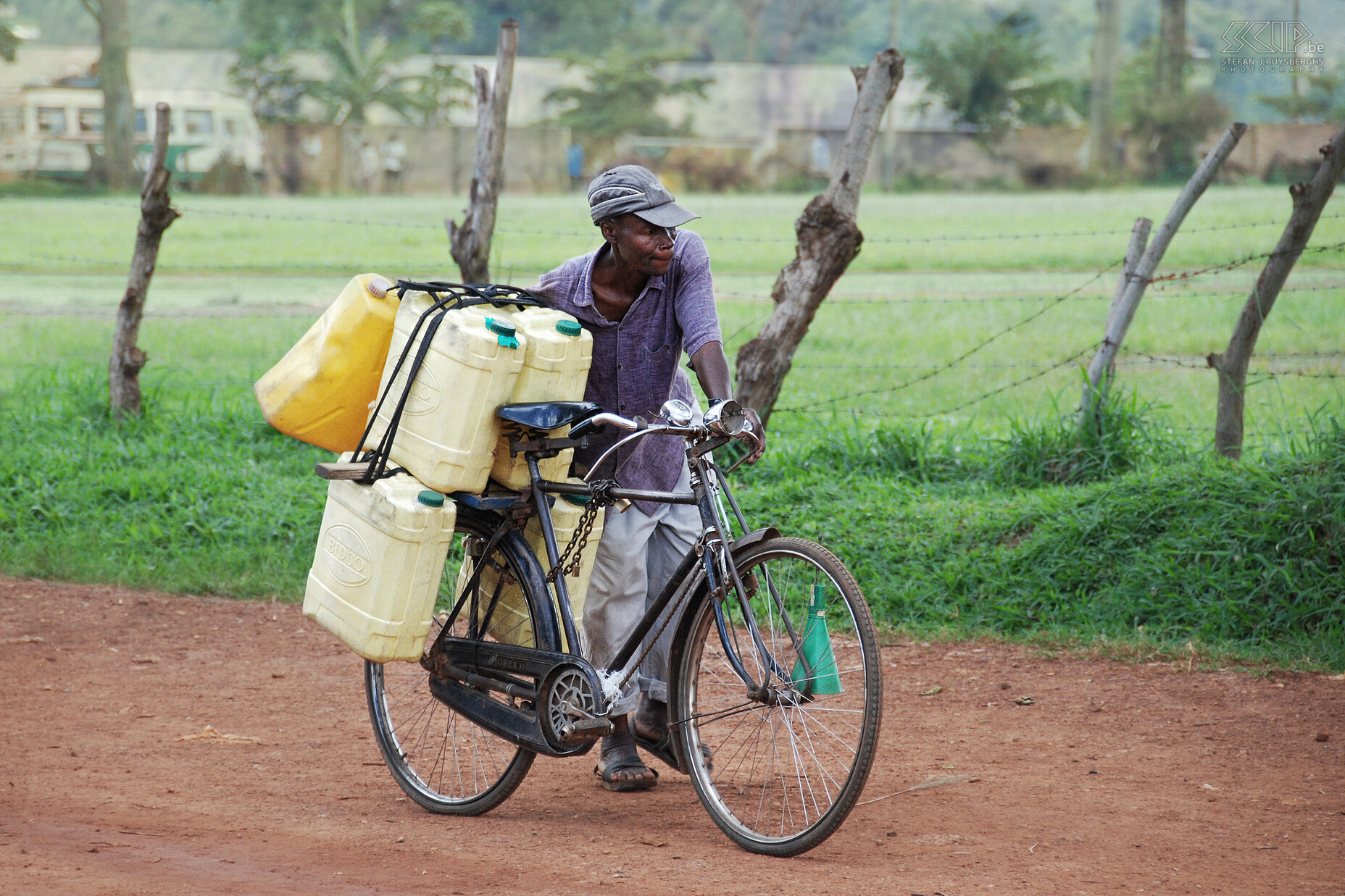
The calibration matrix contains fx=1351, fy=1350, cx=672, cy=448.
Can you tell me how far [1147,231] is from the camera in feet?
22.2

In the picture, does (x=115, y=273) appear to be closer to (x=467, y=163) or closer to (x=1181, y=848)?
(x=1181, y=848)

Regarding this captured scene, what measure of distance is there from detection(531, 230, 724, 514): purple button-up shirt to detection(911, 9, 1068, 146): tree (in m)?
38.9

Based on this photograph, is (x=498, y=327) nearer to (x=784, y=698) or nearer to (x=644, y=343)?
(x=644, y=343)

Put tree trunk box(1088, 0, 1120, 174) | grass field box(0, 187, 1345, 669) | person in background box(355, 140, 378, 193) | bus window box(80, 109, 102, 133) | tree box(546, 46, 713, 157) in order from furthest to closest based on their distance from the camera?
tree box(546, 46, 713, 157), person in background box(355, 140, 378, 193), tree trunk box(1088, 0, 1120, 174), bus window box(80, 109, 102, 133), grass field box(0, 187, 1345, 669)

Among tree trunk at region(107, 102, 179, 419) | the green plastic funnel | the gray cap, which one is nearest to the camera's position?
the green plastic funnel

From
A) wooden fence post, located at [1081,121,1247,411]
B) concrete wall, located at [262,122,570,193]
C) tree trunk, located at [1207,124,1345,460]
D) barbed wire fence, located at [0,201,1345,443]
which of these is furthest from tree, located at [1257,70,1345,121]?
tree trunk, located at [1207,124,1345,460]

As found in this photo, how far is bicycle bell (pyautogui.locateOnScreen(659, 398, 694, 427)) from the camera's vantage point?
3393mm

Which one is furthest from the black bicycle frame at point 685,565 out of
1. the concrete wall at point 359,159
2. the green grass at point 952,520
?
the concrete wall at point 359,159

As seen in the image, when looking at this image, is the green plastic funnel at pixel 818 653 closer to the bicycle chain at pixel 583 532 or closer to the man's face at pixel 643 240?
the bicycle chain at pixel 583 532

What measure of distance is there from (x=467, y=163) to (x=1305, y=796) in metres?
38.0

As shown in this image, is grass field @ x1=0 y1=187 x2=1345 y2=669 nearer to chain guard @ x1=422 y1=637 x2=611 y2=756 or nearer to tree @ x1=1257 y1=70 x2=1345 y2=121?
chain guard @ x1=422 y1=637 x2=611 y2=756

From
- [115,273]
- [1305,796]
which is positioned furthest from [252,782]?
[115,273]

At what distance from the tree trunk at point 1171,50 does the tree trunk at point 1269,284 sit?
3191 cm

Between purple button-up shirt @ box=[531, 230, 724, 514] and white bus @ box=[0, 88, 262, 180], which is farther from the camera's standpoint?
white bus @ box=[0, 88, 262, 180]
